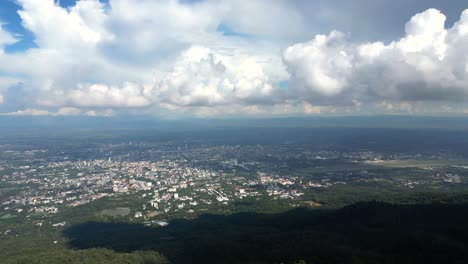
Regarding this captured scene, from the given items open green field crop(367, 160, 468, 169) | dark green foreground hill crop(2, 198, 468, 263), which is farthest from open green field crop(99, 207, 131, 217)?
open green field crop(367, 160, 468, 169)

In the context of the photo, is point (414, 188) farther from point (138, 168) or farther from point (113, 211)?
point (138, 168)

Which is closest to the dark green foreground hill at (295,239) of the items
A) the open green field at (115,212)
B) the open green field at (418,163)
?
the open green field at (115,212)

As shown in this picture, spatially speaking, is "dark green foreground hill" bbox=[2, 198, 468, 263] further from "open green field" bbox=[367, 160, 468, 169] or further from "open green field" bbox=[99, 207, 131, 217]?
"open green field" bbox=[367, 160, 468, 169]

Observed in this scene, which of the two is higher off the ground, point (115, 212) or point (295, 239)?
point (295, 239)

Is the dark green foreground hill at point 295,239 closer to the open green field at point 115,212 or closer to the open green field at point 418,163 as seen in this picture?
the open green field at point 115,212

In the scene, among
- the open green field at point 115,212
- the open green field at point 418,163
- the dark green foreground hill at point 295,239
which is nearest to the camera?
the dark green foreground hill at point 295,239

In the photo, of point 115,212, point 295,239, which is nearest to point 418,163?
point 295,239

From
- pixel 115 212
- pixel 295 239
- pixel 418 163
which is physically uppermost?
pixel 418 163

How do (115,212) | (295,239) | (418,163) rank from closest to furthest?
(295,239) < (115,212) < (418,163)

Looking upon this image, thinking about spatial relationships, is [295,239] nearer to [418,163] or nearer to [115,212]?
[115,212]

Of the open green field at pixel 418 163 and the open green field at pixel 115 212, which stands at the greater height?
the open green field at pixel 418 163

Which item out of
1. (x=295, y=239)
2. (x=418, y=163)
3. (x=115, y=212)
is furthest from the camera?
(x=418, y=163)

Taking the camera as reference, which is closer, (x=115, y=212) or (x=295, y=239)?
(x=295, y=239)
